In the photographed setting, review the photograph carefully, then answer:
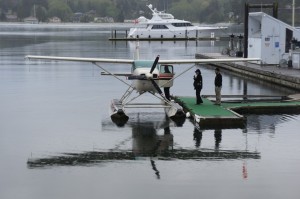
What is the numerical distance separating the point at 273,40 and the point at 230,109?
1577 cm

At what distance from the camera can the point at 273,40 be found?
1421 inches

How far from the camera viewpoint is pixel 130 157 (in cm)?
1523

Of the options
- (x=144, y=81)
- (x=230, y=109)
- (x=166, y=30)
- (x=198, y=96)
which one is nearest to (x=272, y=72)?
(x=198, y=96)

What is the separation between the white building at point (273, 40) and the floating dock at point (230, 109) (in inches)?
473

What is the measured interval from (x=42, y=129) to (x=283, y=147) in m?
7.20

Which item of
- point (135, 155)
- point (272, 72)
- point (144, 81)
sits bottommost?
point (135, 155)

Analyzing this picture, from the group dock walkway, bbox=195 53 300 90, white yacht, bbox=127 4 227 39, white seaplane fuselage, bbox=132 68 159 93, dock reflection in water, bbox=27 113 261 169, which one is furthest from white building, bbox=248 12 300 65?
white yacht, bbox=127 4 227 39

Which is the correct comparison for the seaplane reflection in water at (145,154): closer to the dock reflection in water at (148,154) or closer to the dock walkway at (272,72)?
the dock reflection in water at (148,154)

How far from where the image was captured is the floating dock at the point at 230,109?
19.1 m

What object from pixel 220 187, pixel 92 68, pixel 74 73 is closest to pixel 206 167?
pixel 220 187

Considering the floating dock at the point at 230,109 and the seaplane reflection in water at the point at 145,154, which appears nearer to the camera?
the seaplane reflection in water at the point at 145,154

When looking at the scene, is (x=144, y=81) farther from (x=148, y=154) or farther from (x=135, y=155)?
(x=135, y=155)

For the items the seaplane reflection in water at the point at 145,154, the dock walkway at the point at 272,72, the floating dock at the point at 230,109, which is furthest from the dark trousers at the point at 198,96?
the dock walkway at the point at 272,72

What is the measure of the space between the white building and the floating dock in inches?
473
